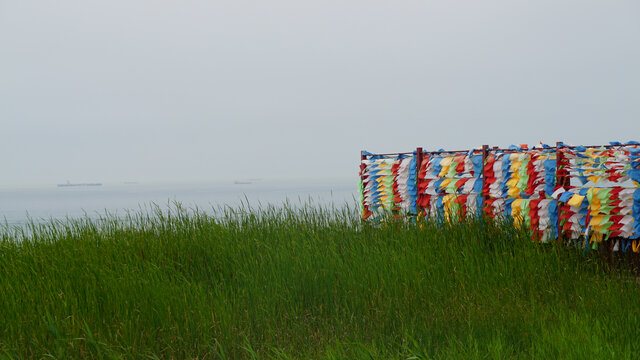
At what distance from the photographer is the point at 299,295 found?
19.4 ft

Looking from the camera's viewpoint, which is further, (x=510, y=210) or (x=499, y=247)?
(x=510, y=210)

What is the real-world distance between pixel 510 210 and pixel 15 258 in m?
7.41

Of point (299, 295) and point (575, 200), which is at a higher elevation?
point (575, 200)

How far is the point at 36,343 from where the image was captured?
4.87 meters

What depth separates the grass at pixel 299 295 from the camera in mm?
4789

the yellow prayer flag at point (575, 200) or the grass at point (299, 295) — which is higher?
the yellow prayer flag at point (575, 200)

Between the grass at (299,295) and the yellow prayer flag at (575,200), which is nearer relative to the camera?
the grass at (299,295)

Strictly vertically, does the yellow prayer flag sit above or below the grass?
above

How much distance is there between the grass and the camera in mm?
4789

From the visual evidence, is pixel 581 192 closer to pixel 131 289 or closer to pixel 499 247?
pixel 499 247

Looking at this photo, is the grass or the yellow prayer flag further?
the yellow prayer flag

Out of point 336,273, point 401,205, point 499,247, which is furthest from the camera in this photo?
point 401,205

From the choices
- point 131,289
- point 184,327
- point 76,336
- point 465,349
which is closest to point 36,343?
point 76,336

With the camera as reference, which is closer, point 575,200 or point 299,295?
point 299,295
